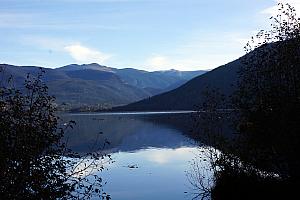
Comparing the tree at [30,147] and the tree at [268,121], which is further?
the tree at [268,121]

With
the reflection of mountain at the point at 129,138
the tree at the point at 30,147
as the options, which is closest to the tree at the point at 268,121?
the tree at the point at 30,147

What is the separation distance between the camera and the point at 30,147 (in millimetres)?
9938

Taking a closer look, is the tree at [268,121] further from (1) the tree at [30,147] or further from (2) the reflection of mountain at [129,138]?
(2) the reflection of mountain at [129,138]

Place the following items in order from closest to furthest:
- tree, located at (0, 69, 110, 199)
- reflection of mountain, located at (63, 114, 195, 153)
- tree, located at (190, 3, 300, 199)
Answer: tree, located at (0, 69, 110, 199)
tree, located at (190, 3, 300, 199)
reflection of mountain, located at (63, 114, 195, 153)

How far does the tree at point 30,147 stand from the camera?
31.7ft

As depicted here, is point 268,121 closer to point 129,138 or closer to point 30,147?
point 30,147

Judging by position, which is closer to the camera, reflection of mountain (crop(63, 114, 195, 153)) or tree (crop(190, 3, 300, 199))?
tree (crop(190, 3, 300, 199))

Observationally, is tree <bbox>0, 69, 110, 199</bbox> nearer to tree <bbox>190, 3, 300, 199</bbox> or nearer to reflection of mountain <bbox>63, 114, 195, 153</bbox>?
tree <bbox>190, 3, 300, 199</bbox>

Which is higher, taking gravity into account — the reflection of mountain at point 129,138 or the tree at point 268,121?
the tree at point 268,121

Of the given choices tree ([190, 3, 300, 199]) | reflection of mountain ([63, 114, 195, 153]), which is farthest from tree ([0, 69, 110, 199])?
reflection of mountain ([63, 114, 195, 153])

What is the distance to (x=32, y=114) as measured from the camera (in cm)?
1048

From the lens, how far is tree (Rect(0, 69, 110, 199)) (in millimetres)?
9656

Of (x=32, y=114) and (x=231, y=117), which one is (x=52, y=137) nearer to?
(x=32, y=114)

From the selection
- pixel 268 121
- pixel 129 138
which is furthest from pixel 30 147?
pixel 129 138
